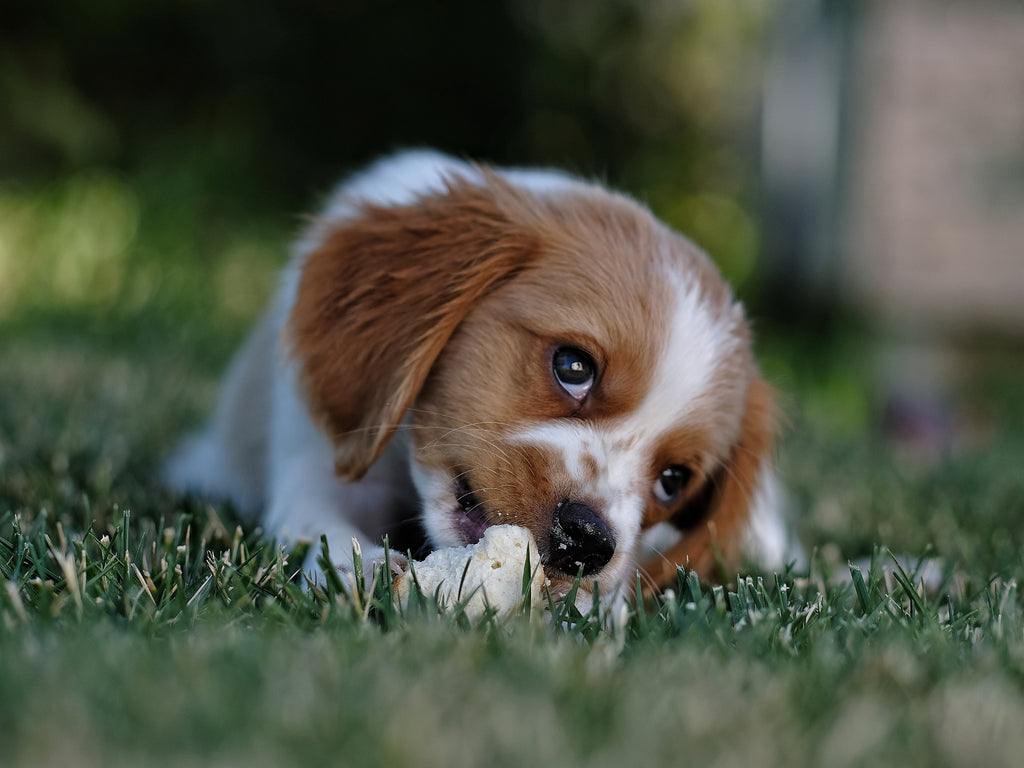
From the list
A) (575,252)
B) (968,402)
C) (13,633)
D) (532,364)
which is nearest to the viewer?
(13,633)

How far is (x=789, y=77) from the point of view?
9258mm

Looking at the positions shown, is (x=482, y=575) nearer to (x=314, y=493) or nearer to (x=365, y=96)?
(x=314, y=493)

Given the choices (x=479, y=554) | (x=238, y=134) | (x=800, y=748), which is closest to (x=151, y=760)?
(x=800, y=748)

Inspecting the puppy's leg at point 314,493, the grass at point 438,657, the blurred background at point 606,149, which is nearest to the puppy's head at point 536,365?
the puppy's leg at point 314,493

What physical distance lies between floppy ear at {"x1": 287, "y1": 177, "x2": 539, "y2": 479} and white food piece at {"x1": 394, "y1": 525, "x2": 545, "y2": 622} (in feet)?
1.83

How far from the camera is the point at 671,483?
298 centimetres

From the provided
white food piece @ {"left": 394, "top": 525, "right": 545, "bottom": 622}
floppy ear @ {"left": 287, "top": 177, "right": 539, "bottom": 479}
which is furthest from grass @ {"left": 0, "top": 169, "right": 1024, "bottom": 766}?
floppy ear @ {"left": 287, "top": 177, "right": 539, "bottom": 479}

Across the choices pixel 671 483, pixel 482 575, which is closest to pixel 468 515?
pixel 482 575

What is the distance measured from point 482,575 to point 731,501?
3.95ft

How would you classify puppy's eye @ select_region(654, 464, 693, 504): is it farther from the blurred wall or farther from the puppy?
the blurred wall

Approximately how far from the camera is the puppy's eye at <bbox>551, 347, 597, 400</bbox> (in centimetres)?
273

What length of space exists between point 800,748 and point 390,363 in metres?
1.59

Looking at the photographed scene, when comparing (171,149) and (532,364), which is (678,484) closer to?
(532,364)

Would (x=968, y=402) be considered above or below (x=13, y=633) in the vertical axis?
below
